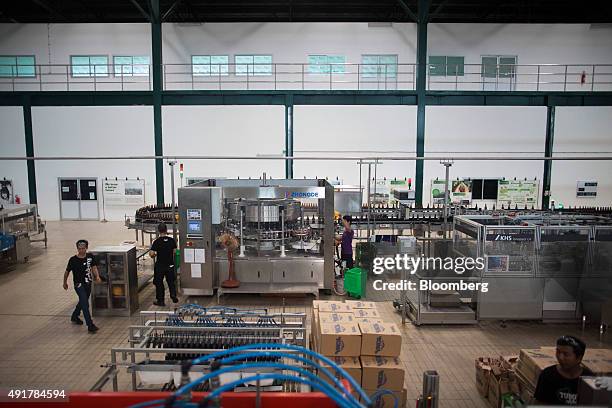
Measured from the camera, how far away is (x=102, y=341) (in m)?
Result: 6.79

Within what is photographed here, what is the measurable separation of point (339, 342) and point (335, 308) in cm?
85

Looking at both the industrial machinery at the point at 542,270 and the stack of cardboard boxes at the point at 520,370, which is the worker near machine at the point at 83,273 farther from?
the industrial machinery at the point at 542,270

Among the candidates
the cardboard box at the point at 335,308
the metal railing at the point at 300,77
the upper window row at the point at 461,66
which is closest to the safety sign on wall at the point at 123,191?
the metal railing at the point at 300,77

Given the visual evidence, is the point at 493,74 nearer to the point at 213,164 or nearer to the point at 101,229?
the point at 213,164

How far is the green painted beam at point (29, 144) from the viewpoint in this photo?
16.8 metres

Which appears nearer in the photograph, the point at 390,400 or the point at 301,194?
the point at 390,400

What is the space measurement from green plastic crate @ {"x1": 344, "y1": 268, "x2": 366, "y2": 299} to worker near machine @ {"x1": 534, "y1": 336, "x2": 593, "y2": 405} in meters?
4.93

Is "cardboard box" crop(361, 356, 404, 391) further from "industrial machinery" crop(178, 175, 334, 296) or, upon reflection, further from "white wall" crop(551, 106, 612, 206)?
"white wall" crop(551, 106, 612, 206)

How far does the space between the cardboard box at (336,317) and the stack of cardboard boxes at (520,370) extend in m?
1.78

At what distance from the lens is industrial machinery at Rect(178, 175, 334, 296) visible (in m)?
8.41

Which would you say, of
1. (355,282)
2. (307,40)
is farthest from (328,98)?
(355,282)

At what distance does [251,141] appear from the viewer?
1662 centimetres
